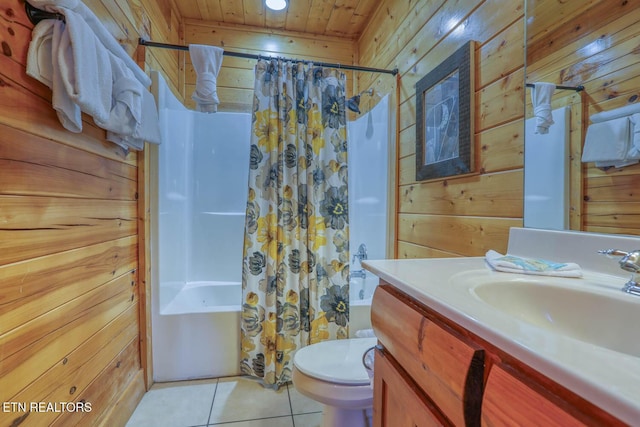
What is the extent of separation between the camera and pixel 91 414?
1198 millimetres

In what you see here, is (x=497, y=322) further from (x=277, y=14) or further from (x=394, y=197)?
(x=277, y=14)

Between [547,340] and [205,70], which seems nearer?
[547,340]

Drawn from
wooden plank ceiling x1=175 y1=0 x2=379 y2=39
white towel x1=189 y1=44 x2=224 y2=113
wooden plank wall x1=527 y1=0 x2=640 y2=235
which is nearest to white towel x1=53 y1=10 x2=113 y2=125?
white towel x1=189 y1=44 x2=224 y2=113

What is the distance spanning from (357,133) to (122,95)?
62.1 inches

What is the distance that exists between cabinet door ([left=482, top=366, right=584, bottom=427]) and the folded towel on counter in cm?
47

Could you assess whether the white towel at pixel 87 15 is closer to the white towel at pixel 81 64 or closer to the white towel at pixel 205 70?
the white towel at pixel 81 64

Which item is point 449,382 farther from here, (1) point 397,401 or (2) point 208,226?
(2) point 208,226

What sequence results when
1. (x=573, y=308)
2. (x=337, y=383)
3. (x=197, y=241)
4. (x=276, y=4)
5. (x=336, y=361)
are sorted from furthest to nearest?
(x=197, y=241)
(x=276, y=4)
(x=336, y=361)
(x=337, y=383)
(x=573, y=308)

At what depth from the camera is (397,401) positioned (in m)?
0.71

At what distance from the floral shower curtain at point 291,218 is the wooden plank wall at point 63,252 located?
2.06 ft

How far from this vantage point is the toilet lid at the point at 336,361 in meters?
1.15

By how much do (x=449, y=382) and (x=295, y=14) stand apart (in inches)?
106

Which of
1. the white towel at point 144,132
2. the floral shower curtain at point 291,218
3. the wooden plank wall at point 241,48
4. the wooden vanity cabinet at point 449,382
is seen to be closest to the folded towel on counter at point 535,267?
the wooden vanity cabinet at point 449,382

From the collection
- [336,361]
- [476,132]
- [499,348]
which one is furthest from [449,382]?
[476,132]
